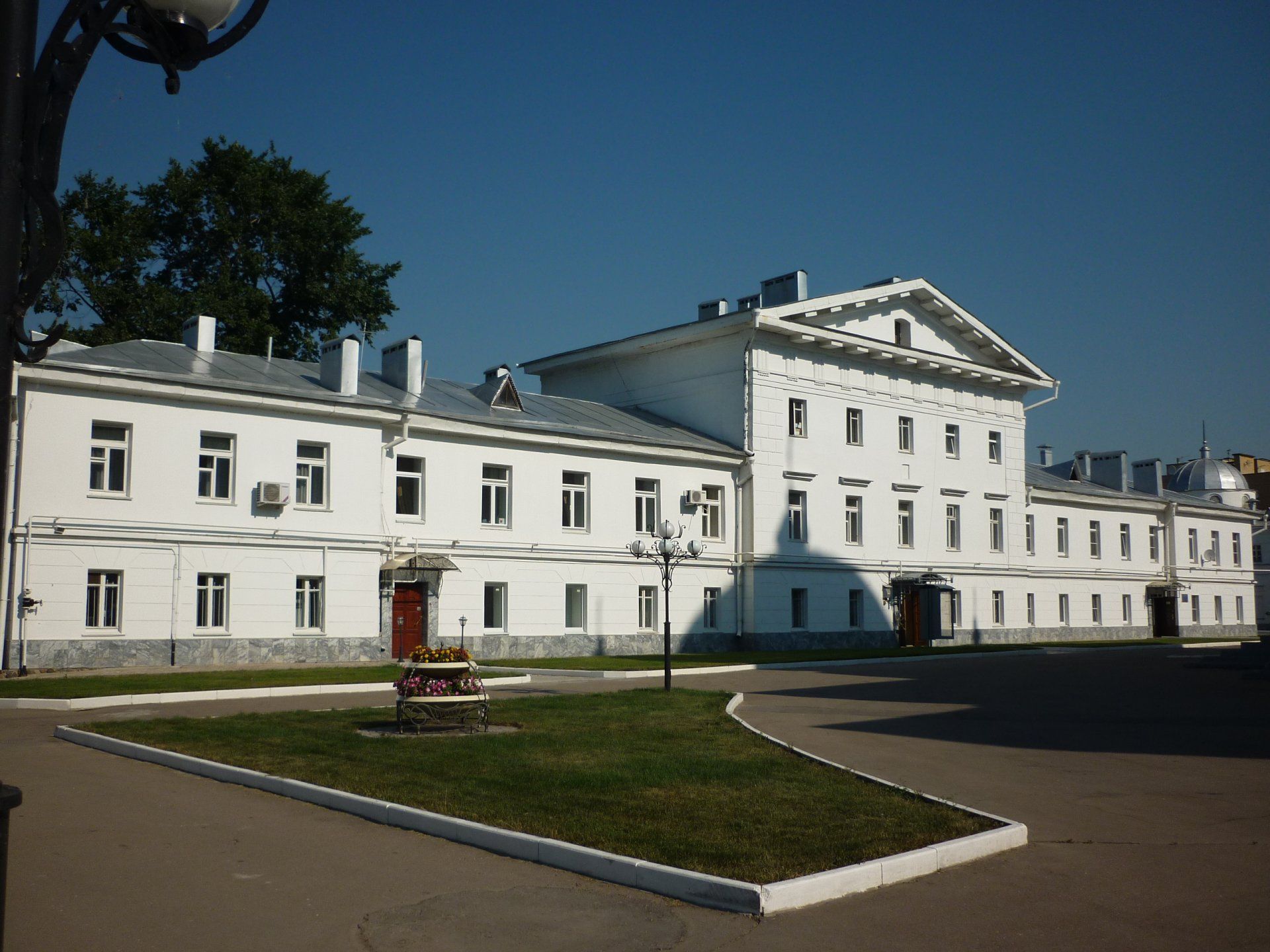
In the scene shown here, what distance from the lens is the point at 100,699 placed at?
17.8 m

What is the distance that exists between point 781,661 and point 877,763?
18749 millimetres

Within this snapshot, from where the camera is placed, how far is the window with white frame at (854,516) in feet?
134

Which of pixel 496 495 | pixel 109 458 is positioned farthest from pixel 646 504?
pixel 109 458

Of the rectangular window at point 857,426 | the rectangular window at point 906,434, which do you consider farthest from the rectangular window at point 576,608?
the rectangular window at point 906,434

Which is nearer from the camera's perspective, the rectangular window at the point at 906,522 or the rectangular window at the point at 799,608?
the rectangular window at the point at 799,608

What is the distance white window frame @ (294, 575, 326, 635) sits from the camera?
2747cm

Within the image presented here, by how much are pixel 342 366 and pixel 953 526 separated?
25.2 meters

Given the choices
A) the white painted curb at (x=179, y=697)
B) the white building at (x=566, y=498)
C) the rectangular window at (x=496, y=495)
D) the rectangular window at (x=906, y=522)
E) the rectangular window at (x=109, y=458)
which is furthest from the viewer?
the rectangular window at (x=906, y=522)

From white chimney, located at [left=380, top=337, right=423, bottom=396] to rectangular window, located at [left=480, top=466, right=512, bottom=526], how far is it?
125 inches

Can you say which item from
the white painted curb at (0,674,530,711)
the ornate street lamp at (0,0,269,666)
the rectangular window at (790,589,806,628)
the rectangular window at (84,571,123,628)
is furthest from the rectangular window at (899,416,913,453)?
the ornate street lamp at (0,0,269,666)

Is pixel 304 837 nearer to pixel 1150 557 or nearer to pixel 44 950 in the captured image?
pixel 44 950

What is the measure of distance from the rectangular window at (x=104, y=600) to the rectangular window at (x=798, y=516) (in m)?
21.4

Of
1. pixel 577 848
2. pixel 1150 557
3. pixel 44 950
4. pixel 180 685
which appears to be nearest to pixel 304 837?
pixel 577 848

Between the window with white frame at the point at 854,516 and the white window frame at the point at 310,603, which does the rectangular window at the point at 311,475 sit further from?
the window with white frame at the point at 854,516
